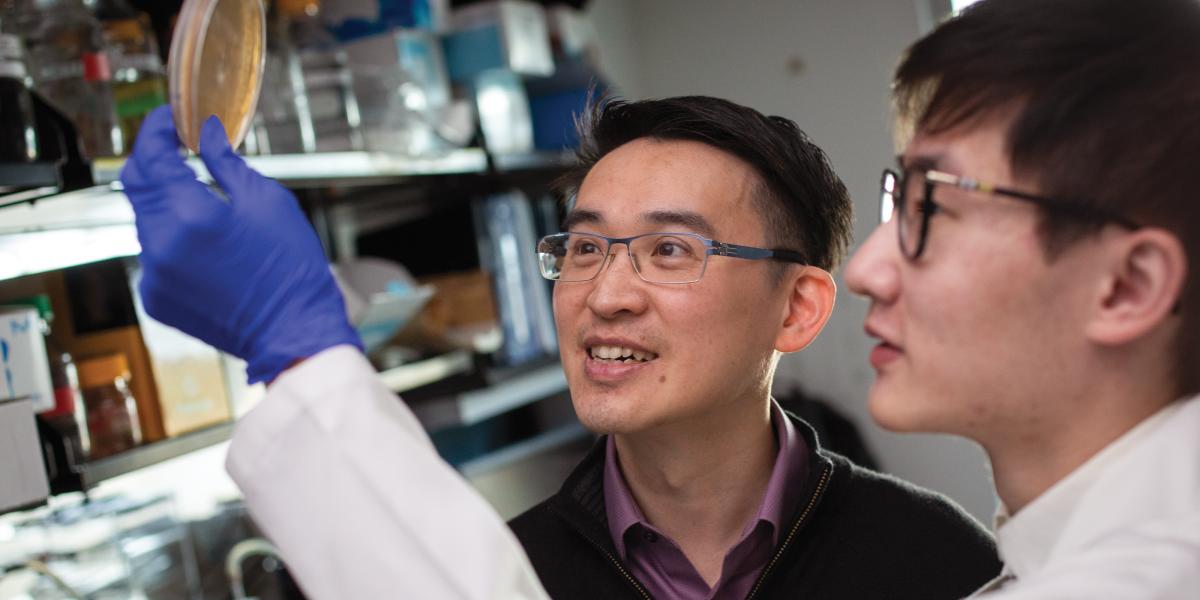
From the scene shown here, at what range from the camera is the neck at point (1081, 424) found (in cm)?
88

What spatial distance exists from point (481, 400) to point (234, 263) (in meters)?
1.45

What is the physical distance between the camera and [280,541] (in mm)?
895

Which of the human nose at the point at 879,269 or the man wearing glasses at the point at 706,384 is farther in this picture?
the man wearing glasses at the point at 706,384

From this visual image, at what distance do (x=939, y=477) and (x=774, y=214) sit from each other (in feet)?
7.92

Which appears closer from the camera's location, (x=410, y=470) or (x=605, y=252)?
(x=410, y=470)

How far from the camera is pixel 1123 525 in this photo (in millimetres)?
827

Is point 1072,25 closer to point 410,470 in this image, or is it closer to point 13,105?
point 410,470

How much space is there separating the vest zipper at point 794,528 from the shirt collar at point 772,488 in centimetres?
2

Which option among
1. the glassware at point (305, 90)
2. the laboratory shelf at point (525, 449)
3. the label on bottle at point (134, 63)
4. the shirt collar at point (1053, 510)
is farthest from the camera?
the laboratory shelf at point (525, 449)

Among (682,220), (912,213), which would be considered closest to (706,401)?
(682,220)

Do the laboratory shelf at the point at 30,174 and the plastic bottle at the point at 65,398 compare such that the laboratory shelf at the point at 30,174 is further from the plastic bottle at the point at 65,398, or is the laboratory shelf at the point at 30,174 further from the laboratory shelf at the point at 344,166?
the plastic bottle at the point at 65,398

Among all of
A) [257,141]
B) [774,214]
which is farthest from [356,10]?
[774,214]

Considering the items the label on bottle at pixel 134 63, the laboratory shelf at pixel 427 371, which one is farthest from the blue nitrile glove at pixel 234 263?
the laboratory shelf at pixel 427 371

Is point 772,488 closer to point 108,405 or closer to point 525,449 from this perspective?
point 108,405
